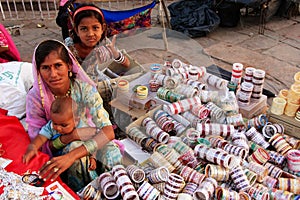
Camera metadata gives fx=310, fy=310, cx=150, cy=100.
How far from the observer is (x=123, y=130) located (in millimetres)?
2326

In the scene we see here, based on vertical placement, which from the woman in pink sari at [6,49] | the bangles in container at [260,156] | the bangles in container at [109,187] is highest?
the woman in pink sari at [6,49]

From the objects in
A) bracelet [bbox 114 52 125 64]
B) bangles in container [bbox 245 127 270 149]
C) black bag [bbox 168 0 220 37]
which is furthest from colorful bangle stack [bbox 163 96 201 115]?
black bag [bbox 168 0 220 37]

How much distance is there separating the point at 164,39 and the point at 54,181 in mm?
1604

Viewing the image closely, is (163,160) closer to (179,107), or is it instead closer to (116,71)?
(179,107)

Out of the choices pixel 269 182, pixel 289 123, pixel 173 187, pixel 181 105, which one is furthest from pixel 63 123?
pixel 289 123

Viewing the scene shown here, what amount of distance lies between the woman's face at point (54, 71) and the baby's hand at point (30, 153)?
1.26 ft

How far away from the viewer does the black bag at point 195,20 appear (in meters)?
4.86

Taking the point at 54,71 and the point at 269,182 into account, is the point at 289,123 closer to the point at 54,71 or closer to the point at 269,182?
the point at 269,182

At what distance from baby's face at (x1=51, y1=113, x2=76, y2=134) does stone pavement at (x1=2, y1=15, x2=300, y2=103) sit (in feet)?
3.18

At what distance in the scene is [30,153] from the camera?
1.81m

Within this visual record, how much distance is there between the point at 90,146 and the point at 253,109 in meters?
1.42

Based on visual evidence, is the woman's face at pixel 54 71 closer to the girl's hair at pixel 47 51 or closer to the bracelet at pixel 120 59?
the girl's hair at pixel 47 51

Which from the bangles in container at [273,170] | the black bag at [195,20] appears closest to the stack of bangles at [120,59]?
the bangles in container at [273,170]

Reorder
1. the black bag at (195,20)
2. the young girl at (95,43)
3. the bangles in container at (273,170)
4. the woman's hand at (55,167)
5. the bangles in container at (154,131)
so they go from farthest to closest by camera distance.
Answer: the black bag at (195,20) → the young girl at (95,43) → the bangles in container at (154,131) → the bangles in container at (273,170) → the woman's hand at (55,167)
